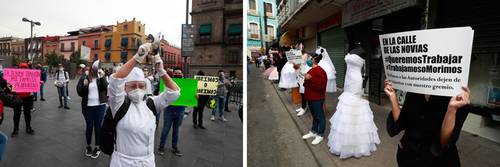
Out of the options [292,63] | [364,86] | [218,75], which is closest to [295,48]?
[292,63]

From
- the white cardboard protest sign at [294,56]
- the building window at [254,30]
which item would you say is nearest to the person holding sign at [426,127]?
the white cardboard protest sign at [294,56]

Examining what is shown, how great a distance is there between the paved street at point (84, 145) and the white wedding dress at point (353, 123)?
2.36 ft

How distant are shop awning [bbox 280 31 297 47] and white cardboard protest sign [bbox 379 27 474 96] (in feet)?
1.40

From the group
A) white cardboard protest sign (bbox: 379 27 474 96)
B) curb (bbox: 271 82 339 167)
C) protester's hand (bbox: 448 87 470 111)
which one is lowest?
curb (bbox: 271 82 339 167)

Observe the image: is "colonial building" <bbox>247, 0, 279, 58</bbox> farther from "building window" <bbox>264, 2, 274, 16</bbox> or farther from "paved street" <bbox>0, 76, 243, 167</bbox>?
"paved street" <bbox>0, 76, 243, 167</bbox>

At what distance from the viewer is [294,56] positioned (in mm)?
1046

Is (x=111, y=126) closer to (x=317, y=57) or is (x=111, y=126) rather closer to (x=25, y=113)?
(x=317, y=57)

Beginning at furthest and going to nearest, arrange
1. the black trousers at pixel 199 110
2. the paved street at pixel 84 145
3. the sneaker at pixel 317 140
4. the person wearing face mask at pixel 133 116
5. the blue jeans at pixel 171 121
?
the blue jeans at pixel 171 121, the black trousers at pixel 199 110, the paved street at pixel 84 145, the person wearing face mask at pixel 133 116, the sneaker at pixel 317 140

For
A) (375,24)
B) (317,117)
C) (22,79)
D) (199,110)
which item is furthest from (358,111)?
(22,79)

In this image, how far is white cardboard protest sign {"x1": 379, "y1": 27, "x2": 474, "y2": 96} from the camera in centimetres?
55

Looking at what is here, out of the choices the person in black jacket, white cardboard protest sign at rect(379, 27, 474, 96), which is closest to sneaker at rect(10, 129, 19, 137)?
the person in black jacket

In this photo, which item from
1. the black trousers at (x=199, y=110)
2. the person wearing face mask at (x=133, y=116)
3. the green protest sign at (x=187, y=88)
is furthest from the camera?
the black trousers at (x=199, y=110)

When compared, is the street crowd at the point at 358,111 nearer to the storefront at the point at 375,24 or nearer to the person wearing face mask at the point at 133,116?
the storefront at the point at 375,24

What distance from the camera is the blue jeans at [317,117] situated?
3.23 feet
